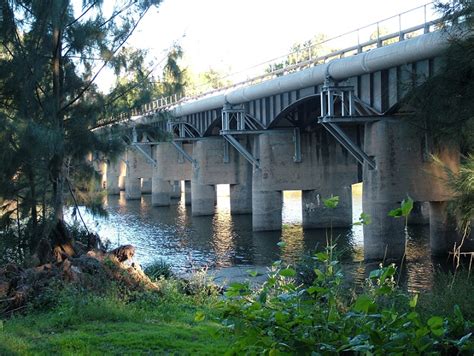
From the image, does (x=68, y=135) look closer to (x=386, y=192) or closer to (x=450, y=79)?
(x=450, y=79)

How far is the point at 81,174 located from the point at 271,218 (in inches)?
951

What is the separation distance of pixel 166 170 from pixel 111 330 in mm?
56455

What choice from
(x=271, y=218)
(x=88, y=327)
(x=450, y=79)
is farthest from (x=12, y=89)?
(x=271, y=218)

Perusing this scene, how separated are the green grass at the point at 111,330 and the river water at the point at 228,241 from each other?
8238 mm

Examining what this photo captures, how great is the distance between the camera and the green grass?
7.53 m

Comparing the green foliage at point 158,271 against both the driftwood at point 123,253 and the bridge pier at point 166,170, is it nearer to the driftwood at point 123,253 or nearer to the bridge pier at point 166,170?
the driftwood at point 123,253

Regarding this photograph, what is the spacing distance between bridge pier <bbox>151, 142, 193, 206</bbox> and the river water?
5567 millimetres

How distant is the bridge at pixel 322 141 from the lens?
2595 centimetres

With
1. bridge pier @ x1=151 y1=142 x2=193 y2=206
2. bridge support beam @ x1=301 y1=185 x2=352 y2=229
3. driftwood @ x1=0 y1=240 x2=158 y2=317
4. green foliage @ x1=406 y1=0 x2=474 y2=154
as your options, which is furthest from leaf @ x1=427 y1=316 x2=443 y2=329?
bridge pier @ x1=151 y1=142 x2=193 y2=206

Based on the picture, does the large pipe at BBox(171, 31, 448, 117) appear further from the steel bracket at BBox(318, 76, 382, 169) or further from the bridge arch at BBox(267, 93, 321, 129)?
the bridge arch at BBox(267, 93, 321, 129)

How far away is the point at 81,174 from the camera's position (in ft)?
61.8

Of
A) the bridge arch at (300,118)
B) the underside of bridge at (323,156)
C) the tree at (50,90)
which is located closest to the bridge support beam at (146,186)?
the underside of bridge at (323,156)

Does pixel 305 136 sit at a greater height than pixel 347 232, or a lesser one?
greater

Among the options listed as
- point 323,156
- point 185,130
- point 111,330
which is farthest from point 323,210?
point 111,330
